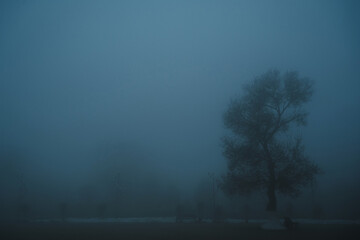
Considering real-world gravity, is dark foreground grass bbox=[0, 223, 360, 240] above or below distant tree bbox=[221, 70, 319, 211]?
below

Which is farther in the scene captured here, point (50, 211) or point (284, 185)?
point (50, 211)

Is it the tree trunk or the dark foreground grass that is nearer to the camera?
the dark foreground grass

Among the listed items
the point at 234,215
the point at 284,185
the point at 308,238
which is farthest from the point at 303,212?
the point at 308,238

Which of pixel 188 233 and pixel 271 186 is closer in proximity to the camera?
pixel 188 233

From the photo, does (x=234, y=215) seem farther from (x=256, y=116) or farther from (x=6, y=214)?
(x=6, y=214)

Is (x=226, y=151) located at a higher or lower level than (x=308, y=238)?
higher

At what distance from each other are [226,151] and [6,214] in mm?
40251

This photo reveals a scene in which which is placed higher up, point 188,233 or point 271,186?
point 271,186

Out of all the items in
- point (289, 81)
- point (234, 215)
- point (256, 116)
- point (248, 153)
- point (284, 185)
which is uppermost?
point (289, 81)

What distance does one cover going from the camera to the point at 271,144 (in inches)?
827

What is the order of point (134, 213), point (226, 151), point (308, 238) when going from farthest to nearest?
point (134, 213)
point (226, 151)
point (308, 238)

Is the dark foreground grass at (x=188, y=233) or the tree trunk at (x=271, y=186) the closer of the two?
the dark foreground grass at (x=188, y=233)

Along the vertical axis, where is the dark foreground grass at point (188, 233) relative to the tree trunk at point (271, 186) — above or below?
below

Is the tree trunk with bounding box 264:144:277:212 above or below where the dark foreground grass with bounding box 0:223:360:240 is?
above
